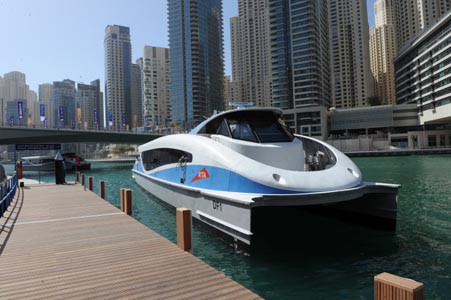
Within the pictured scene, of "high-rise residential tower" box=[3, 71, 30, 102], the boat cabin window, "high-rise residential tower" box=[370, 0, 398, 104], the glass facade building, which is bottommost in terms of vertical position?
the boat cabin window

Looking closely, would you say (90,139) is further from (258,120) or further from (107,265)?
(107,265)

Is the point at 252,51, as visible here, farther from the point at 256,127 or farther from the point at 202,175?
the point at 202,175

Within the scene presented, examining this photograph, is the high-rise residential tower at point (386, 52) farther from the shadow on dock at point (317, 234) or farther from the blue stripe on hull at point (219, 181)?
the blue stripe on hull at point (219, 181)

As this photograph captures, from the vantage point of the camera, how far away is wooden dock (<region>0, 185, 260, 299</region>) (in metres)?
4.90

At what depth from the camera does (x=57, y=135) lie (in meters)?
55.7

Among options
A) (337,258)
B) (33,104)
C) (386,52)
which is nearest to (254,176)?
(337,258)

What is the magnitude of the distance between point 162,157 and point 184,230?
33.6 feet

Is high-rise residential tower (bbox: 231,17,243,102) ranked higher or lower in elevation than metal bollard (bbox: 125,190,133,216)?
higher

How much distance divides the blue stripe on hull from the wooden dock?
2.62 meters

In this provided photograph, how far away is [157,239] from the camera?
8.05m

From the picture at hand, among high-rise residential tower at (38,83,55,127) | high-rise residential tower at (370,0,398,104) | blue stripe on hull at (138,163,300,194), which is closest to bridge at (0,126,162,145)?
blue stripe on hull at (138,163,300,194)

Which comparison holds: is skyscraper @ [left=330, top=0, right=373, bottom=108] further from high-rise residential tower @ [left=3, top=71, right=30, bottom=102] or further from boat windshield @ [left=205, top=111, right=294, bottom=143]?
boat windshield @ [left=205, top=111, right=294, bottom=143]

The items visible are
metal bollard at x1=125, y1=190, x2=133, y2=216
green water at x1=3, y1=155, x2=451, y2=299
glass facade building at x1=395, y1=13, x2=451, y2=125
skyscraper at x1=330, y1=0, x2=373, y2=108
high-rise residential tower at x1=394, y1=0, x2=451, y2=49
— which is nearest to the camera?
green water at x1=3, y1=155, x2=451, y2=299

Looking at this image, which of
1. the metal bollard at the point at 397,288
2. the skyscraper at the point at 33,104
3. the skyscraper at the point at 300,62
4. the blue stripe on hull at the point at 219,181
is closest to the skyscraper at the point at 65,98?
the skyscraper at the point at 33,104
